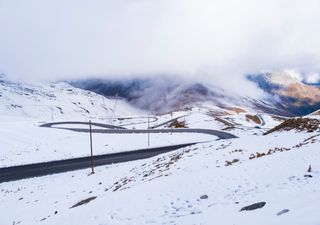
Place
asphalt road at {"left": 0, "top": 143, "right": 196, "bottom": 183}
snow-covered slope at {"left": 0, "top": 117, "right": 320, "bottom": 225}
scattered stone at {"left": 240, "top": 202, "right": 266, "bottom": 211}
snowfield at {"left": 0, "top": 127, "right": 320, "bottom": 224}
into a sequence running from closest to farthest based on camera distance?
1. snow-covered slope at {"left": 0, "top": 117, "right": 320, "bottom": 225}
2. snowfield at {"left": 0, "top": 127, "right": 320, "bottom": 224}
3. scattered stone at {"left": 240, "top": 202, "right": 266, "bottom": 211}
4. asphalt road at {"left": 0, "top": 143, "right": 196, "bottom": 183}

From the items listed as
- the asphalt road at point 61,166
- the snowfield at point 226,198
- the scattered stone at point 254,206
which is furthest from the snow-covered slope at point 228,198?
the asphalt road at point 61,166

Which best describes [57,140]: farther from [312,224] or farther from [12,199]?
[312,224]

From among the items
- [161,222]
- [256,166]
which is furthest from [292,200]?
[256,166]

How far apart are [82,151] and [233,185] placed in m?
58.0

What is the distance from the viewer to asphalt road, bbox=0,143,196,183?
174 ft

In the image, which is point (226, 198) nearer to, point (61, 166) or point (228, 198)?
point (228, 198)

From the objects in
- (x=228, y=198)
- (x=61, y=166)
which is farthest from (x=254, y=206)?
(x=61, y=166)

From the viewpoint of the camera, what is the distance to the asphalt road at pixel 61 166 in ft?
174

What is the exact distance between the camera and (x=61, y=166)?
57.9 meters

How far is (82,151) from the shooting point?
72625 millimetres

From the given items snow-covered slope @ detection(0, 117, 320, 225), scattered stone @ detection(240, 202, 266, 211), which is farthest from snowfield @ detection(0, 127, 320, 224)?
scattered stone @ detection(240, 202, 266, 211)

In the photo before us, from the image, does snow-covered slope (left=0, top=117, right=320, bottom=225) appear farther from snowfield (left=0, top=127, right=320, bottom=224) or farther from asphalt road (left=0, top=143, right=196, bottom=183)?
asphalt road (left=0, top=143, right=196, bottom=183)

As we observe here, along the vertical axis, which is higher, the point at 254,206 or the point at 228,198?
the point at 254,206

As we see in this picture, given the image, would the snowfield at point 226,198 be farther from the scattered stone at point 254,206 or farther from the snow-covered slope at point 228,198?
the scattered stone at point 254,206
